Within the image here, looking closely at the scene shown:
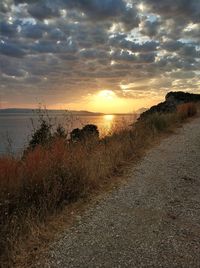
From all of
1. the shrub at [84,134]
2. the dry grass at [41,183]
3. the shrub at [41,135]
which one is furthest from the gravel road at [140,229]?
the shrub at [84,134]

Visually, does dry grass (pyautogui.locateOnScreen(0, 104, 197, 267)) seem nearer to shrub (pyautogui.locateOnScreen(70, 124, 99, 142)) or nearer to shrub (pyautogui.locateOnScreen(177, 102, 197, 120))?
shrub (pyautogui.locateOnScreen(70, 124, 99, 142))

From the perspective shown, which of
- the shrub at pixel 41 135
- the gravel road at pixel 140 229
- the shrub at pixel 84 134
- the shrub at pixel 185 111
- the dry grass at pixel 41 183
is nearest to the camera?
the gravel road at pixel 140 229

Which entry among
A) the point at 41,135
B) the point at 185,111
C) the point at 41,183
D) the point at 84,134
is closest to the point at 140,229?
the point at 41,183

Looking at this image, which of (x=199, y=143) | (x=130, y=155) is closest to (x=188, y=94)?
(x=199, y=143)

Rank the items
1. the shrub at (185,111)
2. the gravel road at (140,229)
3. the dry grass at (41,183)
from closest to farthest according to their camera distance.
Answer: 1. the gravel road at (140,229)
2. the dry grass at (41,183)
3. the shrub at (185,111)

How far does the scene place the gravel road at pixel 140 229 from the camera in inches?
168

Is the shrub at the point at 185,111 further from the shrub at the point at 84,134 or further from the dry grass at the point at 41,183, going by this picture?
the dry grass at the point at 41,183

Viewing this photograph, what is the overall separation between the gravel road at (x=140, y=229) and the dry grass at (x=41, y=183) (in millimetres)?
484

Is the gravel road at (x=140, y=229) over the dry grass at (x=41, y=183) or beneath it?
beneath

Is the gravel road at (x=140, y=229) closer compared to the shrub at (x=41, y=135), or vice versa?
the gravel road at (x=140, y=229)

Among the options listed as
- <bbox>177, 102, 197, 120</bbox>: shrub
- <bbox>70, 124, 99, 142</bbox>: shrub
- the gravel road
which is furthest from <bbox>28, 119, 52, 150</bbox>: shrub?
<bbox>177, 102, 197, 120</bbox>: shrub

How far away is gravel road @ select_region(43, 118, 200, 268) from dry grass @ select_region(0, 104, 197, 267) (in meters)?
0.48

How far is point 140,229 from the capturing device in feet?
16.7

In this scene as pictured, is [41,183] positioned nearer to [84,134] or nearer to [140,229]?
[140,229]
